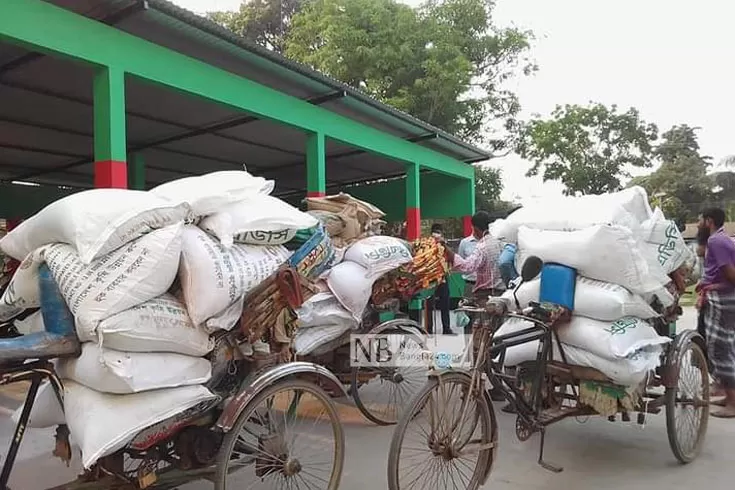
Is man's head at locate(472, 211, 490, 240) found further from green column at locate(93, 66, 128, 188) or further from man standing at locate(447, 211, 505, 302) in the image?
green column at locate(93, 66, 128, 188)

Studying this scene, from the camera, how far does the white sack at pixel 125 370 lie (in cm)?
207

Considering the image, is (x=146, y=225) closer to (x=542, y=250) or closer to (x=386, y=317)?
(x=542, y=250)

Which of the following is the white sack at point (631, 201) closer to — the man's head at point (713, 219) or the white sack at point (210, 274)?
the man's head at point (713, 219)

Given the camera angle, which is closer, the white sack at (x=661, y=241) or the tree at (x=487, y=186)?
the white sack at (x=661, y=241)

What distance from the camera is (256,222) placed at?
2541 millimetres

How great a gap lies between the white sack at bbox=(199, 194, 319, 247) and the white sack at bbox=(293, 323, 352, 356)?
1274 mm

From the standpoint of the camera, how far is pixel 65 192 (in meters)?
12.4

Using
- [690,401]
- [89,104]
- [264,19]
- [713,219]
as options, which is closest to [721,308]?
[713,219]

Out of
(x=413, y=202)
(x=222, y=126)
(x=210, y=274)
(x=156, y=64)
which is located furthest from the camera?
(x=413, y=202)

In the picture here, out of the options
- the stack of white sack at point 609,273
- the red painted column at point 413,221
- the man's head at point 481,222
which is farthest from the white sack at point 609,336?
the red painted column at point 413,221

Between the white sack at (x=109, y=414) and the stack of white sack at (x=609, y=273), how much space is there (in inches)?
80.1

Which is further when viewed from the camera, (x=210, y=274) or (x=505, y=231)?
(x=505, y=231)

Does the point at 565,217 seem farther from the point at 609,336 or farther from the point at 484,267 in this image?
the point at 484,267

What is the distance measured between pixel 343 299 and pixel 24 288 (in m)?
2.01
